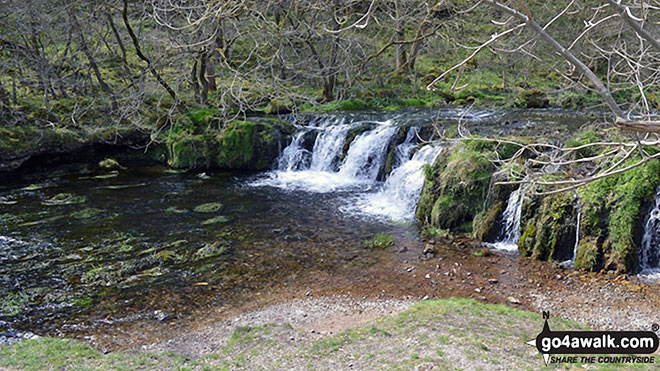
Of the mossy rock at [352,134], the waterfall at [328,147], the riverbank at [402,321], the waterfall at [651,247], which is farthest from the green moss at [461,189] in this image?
the waterfall at [328,147]

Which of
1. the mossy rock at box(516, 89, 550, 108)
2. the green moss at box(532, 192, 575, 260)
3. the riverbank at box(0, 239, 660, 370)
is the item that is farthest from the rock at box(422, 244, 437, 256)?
the mossy rock at box(516, 89, 550, 108)

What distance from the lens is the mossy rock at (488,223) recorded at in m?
A: 8.57

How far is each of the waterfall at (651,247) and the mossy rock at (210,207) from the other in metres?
8.21

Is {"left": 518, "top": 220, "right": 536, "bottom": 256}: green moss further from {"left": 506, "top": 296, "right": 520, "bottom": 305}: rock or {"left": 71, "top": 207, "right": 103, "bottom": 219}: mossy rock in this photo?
{"left": 71, "top": 207, "right": 103, "bottom": 219}: mossy rock

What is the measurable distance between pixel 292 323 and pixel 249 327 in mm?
586

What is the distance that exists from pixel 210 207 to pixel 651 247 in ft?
28.3

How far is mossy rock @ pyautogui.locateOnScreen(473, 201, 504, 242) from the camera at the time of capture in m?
8.57

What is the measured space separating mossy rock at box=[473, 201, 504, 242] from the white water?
64.3 inches

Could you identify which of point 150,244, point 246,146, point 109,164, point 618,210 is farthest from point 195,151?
point 618,210

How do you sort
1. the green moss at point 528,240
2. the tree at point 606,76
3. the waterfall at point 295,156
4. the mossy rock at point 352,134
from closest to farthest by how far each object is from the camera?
the tree at point 606,76 → the green moss at point 528,240 → the mossy rock at point 352,134 → the waterfall at point 295,156

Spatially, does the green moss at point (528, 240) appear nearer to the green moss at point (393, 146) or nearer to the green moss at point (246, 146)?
the green moss at point (393, 146)

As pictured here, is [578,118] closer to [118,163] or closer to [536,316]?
[536,316]

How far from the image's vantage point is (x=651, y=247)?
7.05 metres

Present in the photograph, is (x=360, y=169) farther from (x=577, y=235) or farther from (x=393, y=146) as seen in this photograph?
(x=577, y=235)
